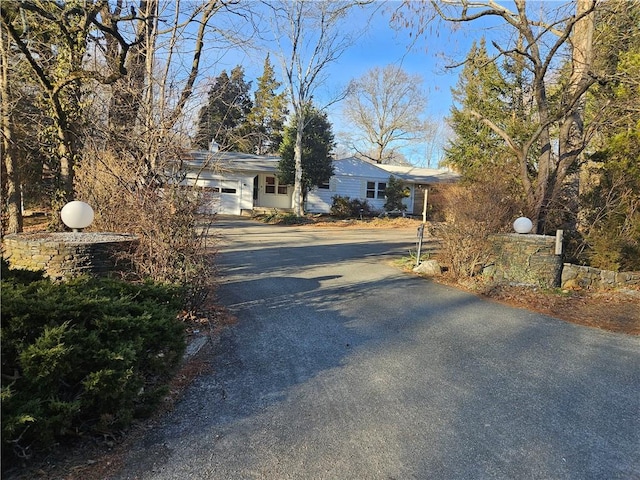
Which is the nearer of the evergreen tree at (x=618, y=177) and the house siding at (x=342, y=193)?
the evergreen tree at (x=618, y=177)

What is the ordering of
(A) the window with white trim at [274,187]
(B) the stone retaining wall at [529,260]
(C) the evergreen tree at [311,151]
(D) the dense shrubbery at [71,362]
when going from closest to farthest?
(D) the dense shrubbery at [71,362] → (B) the stone retaining wall at [529,260] → (C) the evergreen tree at [311,151] → (A) the window with white trim at [274,187]

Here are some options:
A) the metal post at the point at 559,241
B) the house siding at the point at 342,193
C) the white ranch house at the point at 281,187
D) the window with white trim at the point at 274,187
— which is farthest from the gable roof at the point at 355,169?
the metal post at the point at 559,241

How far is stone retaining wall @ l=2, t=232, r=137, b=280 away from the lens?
485 centimetres

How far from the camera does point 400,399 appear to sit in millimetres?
3307

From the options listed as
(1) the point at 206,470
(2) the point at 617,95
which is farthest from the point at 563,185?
(1) the point at 206,470

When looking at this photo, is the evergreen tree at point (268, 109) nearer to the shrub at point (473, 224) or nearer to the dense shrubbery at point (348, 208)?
the dense shrubbery at point (348, 208)

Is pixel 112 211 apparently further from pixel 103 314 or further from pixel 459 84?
pixel 459 84

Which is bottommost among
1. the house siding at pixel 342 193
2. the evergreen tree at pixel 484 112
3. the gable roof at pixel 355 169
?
the house siding at pixel 342 193

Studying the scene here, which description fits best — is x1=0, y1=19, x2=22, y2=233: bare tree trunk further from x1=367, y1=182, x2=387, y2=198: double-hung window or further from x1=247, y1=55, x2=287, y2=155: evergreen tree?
x1=247, y1=55, x2=287, y2=155: evergreen tree

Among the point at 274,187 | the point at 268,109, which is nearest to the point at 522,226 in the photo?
the point at 274,187

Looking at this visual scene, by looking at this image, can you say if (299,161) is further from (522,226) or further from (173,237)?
(173,237)

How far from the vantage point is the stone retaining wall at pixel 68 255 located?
4.85 metres

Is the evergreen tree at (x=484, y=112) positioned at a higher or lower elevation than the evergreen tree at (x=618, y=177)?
higher

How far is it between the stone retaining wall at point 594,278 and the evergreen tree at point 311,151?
51.4 feet
